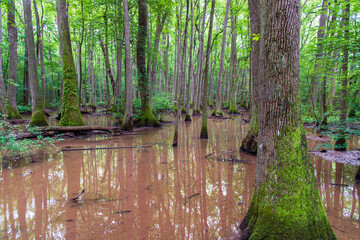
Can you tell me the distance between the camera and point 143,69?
1235 cm

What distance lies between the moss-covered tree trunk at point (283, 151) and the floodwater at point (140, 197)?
772 mm

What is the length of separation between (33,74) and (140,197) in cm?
967

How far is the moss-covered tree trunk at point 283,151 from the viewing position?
2.11m

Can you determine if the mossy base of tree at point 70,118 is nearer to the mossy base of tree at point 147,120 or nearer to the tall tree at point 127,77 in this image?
the tall tree at point 127,77

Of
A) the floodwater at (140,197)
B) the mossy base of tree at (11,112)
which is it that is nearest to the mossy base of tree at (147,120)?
the floodwater at (140,197)

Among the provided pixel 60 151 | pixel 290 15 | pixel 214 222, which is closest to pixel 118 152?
pixel 60 151

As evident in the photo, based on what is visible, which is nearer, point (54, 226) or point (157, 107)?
point (54, 226)

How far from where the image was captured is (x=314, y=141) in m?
8.41

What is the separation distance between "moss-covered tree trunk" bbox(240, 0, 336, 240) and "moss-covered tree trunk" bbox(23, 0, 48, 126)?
11.1m

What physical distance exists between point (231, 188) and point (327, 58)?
4493mm

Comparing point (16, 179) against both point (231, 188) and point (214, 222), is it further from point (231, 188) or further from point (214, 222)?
point (231, 188)

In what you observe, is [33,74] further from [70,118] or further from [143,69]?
[143,69]

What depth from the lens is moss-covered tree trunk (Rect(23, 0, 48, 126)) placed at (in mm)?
9133

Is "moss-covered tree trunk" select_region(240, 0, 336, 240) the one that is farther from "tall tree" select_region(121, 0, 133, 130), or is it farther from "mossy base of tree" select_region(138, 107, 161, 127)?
"mossy base of tree" select_region(138, 107, 161, 127)
